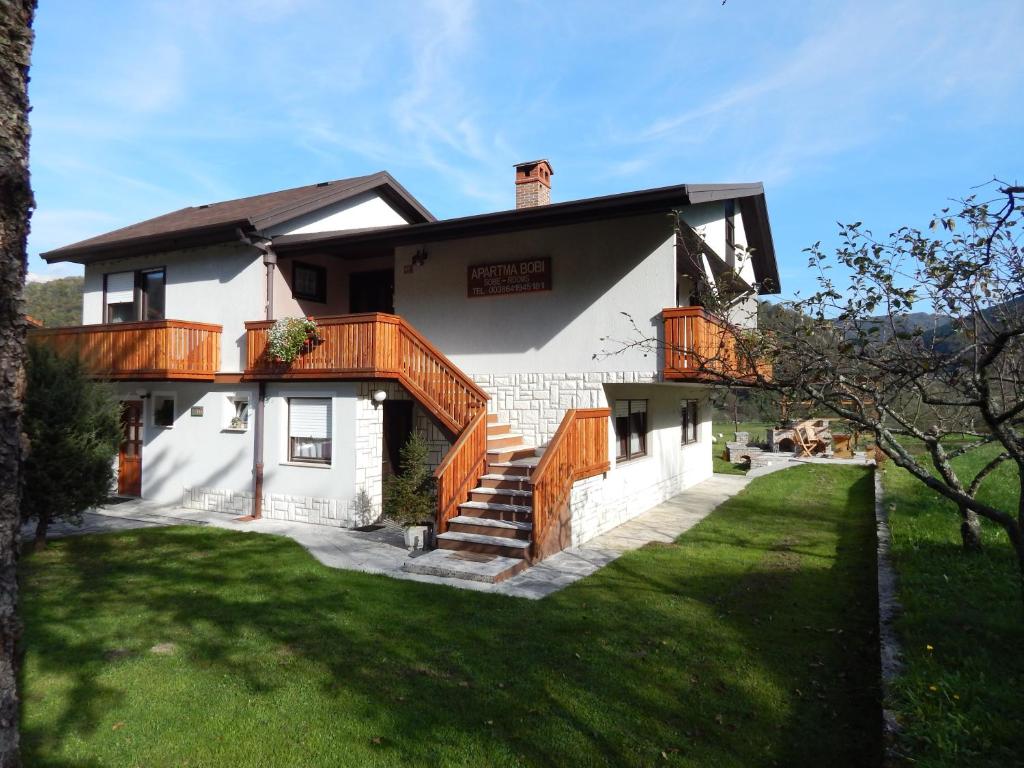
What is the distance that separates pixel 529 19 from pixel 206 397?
10.3 m

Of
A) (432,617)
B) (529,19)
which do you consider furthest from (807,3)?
(432,617)

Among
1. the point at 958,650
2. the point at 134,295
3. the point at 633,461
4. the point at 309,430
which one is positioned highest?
the point at 134,295

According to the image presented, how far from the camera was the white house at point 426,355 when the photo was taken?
35.1 ft

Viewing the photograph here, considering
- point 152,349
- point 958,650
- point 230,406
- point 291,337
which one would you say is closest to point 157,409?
point 152,349

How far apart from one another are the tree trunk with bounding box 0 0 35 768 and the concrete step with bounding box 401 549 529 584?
6278 millimetres

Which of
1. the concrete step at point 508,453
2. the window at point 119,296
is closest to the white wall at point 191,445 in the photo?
the window at point 119,296

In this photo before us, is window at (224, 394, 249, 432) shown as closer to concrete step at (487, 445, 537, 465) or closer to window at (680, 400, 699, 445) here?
concrete step at (487, 445, 537, 465)

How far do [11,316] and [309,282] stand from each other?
12.8 m

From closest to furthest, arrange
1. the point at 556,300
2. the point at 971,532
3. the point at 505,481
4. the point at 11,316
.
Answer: the point at 11,316 → the point at 971,532 → the point at 505,481 → the point at 556,300

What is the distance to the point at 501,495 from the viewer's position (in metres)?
10.2

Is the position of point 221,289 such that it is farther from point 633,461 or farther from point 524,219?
point 633,461

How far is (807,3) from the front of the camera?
15.8 ft

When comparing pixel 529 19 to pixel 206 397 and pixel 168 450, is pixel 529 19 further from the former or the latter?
pixel 168 450

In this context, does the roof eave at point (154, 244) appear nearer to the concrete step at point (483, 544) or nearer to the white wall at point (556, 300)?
the white wall at point (556, 300)
